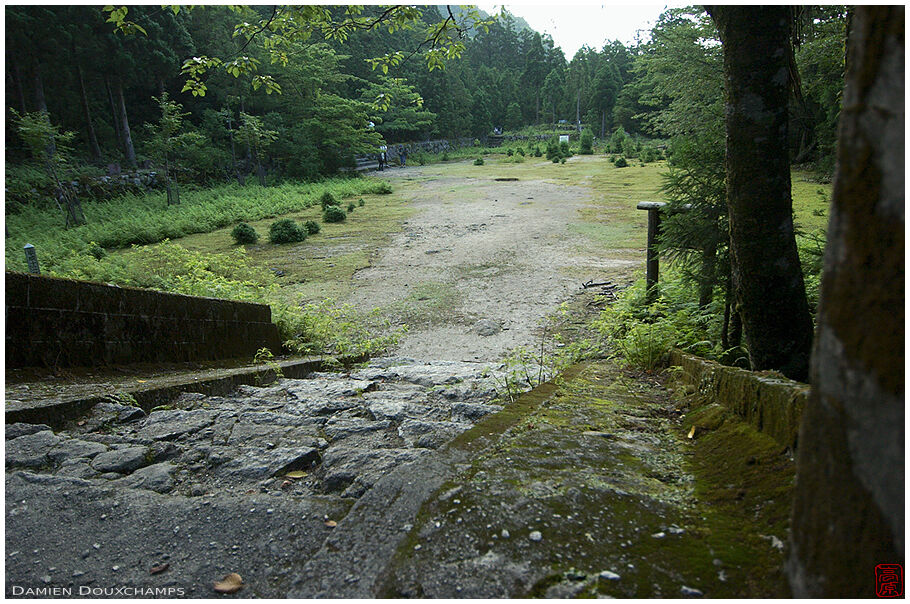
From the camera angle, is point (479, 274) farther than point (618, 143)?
No

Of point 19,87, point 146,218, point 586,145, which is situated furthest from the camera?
point 586,145

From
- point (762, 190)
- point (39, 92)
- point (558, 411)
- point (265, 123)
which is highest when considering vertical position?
point (265, 123)

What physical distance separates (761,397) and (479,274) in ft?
30.4

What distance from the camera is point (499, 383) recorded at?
455 centimetres

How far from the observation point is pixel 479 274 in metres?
11.4

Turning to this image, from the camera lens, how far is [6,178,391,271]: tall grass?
1532 cm

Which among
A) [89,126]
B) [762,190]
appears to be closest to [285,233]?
[762,190]

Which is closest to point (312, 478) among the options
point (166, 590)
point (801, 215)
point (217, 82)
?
point (166, 590)

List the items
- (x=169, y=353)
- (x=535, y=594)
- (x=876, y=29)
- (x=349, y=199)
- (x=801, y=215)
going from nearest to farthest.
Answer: (x=876, y=29) → (x=535, y=594) → (x=169, y=353) → (x=801, y=215) → (x=349, y=199)

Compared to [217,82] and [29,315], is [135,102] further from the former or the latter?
[29,315]

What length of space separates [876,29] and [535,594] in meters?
1.38

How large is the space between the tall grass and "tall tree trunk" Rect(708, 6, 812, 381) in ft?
42.5

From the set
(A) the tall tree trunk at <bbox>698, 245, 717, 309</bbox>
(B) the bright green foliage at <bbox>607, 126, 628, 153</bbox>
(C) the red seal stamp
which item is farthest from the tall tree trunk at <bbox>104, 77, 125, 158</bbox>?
(B) the bright green foliage at <bbox>607, 126, 628, 153</bbox>

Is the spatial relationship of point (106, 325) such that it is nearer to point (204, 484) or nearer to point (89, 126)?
point (204, 484)
